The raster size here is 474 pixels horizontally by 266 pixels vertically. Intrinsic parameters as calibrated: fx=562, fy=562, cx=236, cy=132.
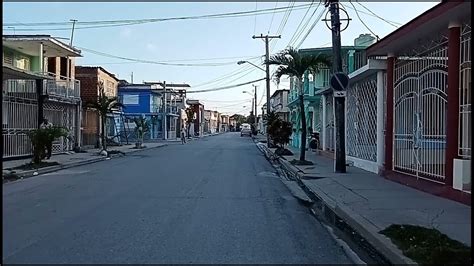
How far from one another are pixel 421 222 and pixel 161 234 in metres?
4.39

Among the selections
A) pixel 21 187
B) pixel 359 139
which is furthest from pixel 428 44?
pixel 21 187

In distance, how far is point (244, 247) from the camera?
25.9 ft

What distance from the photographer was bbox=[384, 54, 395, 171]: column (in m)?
17.3

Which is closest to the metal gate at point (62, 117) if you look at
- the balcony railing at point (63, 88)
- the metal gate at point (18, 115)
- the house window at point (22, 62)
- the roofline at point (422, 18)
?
the balcony railing at point (63, 88)

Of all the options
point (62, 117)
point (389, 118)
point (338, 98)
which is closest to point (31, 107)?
point (62, 117)

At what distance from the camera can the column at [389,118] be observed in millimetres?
17328

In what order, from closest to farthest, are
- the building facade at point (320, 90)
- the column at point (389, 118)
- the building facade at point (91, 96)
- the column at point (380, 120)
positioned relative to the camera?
1. the column at point (389, 118)
2. the column at point (380, 120)
3. the building facade at point (320, 90)
4. the building facade at point (91, 96)

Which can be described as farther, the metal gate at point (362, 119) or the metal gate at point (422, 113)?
the metal gate at point (362, 119)

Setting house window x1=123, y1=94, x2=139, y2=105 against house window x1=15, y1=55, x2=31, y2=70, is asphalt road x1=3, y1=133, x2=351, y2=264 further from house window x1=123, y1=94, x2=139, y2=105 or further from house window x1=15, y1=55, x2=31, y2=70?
house window x1=123, y1=94, x2=139, y2=105

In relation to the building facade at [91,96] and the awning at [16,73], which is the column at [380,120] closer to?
the awning at [16,73]

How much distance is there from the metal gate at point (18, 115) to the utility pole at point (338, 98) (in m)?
14.5

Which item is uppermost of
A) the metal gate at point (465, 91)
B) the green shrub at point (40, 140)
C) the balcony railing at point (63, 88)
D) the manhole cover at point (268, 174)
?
the balcony railing at point (63, 88)

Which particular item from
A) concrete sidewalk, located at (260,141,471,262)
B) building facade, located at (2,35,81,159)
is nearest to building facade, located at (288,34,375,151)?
concrete sidewalk, located at (260,141,471,262)

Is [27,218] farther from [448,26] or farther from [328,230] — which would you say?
[448,26]
